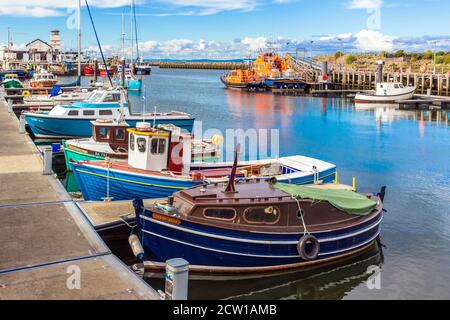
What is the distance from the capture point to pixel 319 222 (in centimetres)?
1479

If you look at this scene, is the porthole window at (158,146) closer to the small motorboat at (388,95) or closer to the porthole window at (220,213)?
the porthole window at (220,213)

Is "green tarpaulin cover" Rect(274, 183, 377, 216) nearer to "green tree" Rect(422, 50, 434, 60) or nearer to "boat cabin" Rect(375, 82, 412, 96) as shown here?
"boat cabin" Rect(375, 82, 412, 96)

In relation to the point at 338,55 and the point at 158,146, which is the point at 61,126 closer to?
the point at 158,146

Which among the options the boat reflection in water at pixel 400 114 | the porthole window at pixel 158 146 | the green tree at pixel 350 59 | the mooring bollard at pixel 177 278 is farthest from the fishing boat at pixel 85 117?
the green tree at pixel 350 59

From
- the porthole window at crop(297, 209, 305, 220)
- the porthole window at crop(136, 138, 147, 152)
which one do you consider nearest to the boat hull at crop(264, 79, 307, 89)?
the porthole window at crop(136, 138, 147, 152)

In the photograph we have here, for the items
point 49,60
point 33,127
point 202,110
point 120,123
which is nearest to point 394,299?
point 120,123

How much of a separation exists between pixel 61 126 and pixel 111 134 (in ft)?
40.1

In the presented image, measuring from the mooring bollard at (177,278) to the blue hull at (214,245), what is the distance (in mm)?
5372

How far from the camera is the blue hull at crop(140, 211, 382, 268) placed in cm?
1351

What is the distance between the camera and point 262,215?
Result: 1392 cm

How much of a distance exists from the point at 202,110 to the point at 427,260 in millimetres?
48815

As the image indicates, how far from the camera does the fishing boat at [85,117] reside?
33.7 meters

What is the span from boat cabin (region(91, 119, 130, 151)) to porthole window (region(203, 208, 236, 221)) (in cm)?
1126
